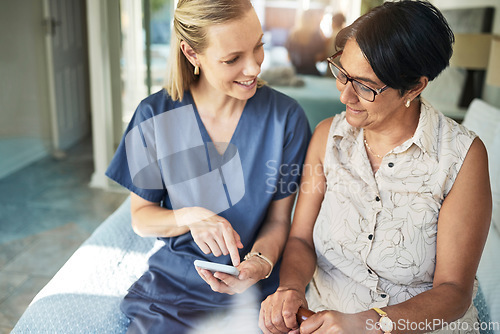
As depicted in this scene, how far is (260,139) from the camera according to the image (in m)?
1.34

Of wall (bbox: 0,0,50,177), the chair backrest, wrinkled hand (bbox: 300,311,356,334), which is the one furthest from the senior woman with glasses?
wall (bbox: 0,0,50,177)

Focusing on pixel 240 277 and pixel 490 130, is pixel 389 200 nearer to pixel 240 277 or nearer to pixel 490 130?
pixel 240 277

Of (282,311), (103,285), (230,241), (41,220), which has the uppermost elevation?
(230,241)

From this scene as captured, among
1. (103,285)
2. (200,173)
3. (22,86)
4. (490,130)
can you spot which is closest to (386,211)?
(200,173)

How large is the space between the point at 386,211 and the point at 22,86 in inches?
133

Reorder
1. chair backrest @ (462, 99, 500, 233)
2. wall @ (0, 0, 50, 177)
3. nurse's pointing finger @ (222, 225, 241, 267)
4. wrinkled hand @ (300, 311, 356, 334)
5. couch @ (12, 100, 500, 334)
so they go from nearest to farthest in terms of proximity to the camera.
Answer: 1. wrinkled hand @ (300, 311, 356, 334)
2. nurse's pointing finger @ (222, 225, 241, 267)
3. couch @ (12, 100, 500, 334)
4. chair backrest @ (462, 99, 500, 233)
5. wall @ (0, 0, 50, 177)

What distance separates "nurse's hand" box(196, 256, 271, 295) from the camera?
109 centimetres

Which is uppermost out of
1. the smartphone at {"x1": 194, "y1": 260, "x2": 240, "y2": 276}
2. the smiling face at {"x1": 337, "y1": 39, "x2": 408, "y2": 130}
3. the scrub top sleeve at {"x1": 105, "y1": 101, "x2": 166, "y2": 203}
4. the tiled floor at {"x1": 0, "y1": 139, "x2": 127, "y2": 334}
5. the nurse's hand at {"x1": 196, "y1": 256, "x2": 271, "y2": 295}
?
the smiling face at {"x1": 337, "y1": 39, "x2": 408, "y2": 130}

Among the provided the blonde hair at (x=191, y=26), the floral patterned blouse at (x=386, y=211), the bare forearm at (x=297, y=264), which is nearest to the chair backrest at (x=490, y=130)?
the floral patterned blouse at (x=386, y=211)

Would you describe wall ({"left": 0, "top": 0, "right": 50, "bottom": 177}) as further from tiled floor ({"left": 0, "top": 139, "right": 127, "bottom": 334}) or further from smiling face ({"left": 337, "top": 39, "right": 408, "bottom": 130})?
smiling face ({"left": 337, "top": 39, "right": 408, "bottom": 130})

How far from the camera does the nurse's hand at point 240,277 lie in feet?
3.59

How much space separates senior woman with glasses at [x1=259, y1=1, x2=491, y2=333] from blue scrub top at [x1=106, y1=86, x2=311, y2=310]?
8 centimetres

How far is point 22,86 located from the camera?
3.74m

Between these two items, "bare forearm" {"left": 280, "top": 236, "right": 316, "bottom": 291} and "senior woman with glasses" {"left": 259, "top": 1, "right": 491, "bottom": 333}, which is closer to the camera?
"senior woman with glasses" {"left": 259, "top": 1, "right": 491, "bottom": 333}
